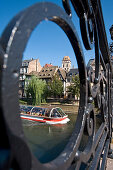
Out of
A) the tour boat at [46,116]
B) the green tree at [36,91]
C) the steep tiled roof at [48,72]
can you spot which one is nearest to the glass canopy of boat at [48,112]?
the tour boat at [46,116]

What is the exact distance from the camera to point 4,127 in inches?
12.2

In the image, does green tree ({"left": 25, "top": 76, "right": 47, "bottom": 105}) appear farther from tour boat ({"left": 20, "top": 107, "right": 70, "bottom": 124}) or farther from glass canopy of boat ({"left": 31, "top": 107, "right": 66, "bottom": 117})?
tour boat ({"left": 20, "top": 107, "right": 70, "bottom": 124})

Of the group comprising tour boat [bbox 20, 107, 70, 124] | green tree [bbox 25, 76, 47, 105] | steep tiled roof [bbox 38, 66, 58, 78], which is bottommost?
tour boat [bbox 20, 107, 70, 124]

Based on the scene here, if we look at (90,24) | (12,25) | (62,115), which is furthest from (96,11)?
(62,115)

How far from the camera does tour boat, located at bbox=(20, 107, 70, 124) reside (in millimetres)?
13695

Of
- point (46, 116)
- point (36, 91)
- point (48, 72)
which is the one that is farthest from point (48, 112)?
point (48, 72)

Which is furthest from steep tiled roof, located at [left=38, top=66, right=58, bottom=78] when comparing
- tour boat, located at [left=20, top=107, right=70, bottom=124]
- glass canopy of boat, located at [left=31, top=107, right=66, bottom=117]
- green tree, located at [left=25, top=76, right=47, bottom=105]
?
tour boat, located at [left=20, top=107, right=70, bottom=124]

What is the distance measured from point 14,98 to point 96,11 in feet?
3.77

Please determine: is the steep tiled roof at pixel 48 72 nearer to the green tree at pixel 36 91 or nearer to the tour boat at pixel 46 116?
the green tree at pixel 36 91

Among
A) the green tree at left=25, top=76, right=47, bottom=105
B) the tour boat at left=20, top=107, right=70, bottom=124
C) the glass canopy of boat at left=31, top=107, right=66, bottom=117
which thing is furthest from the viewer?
the green tree at left=25, top=76, right=47, bottom=105

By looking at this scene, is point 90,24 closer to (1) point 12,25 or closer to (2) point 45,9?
(2) point 45,9

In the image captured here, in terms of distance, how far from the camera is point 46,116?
14141mm

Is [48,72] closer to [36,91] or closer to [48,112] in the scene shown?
[36,91]

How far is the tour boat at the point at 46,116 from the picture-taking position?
44.9 ft
